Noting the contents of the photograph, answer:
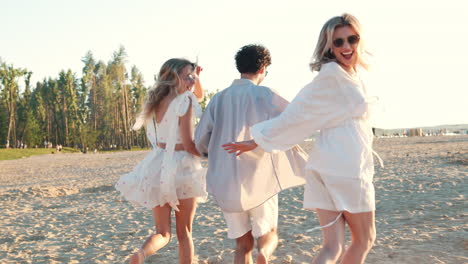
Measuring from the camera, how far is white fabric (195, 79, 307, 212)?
Answer: 3.14 metres

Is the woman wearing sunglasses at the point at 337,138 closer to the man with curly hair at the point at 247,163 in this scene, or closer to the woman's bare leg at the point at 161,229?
the man with curly hair at the point at 247,163

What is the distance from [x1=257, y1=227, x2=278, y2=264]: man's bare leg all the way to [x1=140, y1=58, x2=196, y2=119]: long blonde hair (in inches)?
48.4

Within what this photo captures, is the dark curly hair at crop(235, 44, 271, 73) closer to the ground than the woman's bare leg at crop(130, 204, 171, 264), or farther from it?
farther from it

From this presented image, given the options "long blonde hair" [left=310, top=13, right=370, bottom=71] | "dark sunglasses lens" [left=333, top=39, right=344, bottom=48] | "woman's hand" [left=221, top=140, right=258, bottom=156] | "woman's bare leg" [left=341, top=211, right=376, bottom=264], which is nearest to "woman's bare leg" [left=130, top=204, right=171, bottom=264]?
"woman's hand" [left=221, top=140, right=258, bottom=156]

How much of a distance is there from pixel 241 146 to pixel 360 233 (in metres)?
0.90

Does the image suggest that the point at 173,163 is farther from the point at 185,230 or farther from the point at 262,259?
the point at 262,259

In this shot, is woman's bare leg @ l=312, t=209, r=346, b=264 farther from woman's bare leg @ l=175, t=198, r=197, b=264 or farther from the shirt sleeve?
woman's bare leg @ l=175, t=198, r=197, b=264

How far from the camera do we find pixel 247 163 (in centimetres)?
315

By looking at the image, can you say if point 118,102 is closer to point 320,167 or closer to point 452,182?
point 452,182

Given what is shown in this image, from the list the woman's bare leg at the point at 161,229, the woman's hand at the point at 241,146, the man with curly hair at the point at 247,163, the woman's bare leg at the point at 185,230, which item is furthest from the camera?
the woman's bare leg at the point at 185,230

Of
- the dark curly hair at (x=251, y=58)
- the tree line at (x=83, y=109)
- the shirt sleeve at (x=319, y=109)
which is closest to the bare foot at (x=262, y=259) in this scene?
the shirt sleeve at (x=319, y=109)

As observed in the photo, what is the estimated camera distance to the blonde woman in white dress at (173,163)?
131 inches

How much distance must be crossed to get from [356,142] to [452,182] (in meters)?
7.51

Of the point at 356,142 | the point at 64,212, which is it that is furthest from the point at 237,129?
the point at 64,212
